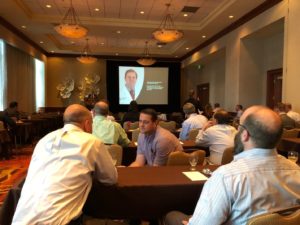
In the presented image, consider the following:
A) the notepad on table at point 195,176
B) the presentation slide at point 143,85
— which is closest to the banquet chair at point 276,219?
the notepad on table at point 195,176

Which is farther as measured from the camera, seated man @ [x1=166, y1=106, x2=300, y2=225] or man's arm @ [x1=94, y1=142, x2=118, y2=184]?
man's arm @ [x1=94, y1=142, x2=118, y2=184]

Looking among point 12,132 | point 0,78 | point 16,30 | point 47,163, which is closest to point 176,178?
point 47,163

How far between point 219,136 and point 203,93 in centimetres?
1199

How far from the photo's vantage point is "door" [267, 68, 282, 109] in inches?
338

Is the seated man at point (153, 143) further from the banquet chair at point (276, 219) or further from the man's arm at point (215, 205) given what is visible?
the banquet chair at point (276, 219)

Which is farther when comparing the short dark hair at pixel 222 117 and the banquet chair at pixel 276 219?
the short dark hair at pixel 222 117

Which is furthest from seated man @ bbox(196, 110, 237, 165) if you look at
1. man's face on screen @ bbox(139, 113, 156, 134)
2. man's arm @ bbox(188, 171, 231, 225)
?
man's arm @ bbox(188, 171, 231, 225)

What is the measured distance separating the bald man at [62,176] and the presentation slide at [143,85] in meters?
13.4

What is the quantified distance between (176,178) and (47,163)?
95 centimetres

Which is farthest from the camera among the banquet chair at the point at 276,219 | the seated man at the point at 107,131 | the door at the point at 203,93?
the door at the point at 203,93

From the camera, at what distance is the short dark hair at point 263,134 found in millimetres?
1408

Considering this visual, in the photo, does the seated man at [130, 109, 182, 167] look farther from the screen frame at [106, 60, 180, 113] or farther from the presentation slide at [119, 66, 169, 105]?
the screen frame at [106, 60, 180, 113]

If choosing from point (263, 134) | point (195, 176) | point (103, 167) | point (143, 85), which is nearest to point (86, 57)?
point (143, 85)

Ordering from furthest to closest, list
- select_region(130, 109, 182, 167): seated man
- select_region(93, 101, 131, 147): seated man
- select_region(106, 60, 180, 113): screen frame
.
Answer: select_region(106, 60, 180, 113): screen frame
select_region(93, 101, 131, 147): seated man
select_region(130, 109, 182, 167): seated man
